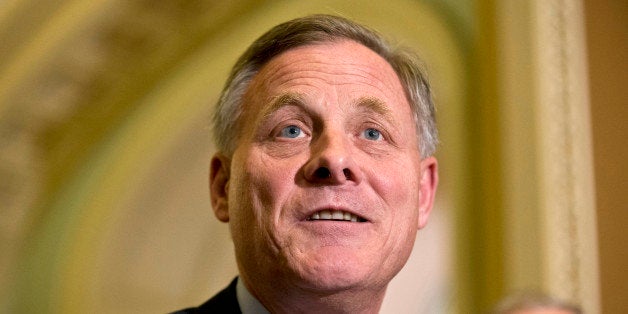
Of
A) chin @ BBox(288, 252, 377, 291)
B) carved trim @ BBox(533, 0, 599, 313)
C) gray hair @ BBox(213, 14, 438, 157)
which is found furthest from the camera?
carved trim @ BBox(533, 0, 599, 313)

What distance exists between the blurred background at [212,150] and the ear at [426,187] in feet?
1.74

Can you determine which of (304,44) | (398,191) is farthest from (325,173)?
(304,44)

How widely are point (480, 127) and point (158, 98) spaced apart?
0.85m

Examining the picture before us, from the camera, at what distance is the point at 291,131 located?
1344mm

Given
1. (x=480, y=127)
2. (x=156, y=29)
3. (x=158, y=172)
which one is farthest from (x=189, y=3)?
(x=480, y=127)

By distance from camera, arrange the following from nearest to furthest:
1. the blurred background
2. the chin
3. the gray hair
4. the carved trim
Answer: the chin → the gray hair → the blurred background → the carved trim

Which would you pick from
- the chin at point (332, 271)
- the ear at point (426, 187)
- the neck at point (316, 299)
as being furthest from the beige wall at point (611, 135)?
the chin at point (332, 271)

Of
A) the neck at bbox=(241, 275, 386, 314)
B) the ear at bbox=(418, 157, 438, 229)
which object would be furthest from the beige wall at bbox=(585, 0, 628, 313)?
the neck at bbox=(241, 275, 386, 314)

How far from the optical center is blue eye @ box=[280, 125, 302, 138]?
4.40 feet

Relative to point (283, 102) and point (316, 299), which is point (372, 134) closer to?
point (283, 102)

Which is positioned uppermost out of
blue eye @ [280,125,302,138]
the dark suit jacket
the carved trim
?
the carved trim

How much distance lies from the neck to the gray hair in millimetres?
256

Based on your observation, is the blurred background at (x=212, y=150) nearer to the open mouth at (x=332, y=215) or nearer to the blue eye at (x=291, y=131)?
the blue eye at (x=291, y=131)

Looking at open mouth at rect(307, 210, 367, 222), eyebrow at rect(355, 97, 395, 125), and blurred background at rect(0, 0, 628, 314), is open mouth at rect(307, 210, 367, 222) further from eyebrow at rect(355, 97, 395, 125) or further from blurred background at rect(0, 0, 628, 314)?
blurred background at rect(0, 0, 628, 314)
